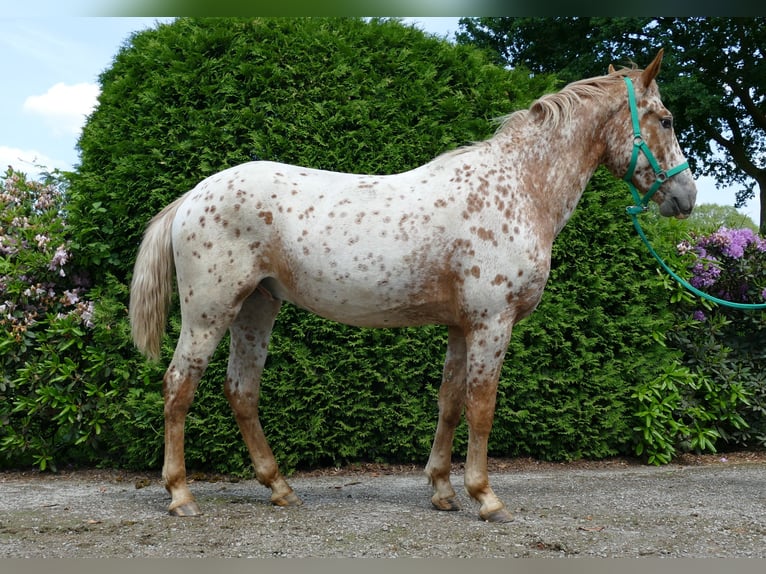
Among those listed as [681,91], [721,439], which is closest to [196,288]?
[721,439]

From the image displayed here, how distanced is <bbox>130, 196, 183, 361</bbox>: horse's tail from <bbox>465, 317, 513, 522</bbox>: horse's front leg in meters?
1.87

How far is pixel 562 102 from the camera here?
3.88 m

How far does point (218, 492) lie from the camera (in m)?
4.57

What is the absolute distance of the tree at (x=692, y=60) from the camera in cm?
1362

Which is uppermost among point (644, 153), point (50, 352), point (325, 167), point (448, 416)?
point (325, 167)

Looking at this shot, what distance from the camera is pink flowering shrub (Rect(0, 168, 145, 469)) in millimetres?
5203

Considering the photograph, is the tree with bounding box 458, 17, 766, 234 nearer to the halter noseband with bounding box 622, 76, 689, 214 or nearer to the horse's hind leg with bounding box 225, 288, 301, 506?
the halter noseband with bounding box 622, 76, 689, 214

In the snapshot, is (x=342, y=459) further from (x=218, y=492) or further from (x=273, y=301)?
(x=273, y=301)

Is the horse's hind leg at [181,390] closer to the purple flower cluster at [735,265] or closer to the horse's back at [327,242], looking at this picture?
the horse's back at [327,242]

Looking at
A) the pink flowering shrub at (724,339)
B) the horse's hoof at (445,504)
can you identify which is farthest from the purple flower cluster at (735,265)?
the horse's hoof at (445,504)

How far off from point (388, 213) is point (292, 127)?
5.92ft

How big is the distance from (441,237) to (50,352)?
352cm

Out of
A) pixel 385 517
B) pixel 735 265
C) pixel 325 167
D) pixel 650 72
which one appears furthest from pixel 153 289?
pixel 735 265

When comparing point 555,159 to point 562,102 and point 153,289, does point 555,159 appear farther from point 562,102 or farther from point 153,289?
A: point 153,289
